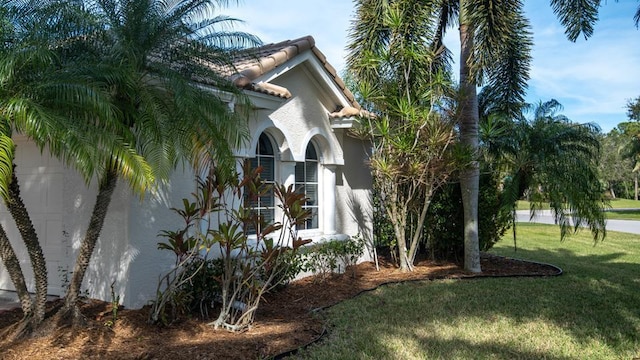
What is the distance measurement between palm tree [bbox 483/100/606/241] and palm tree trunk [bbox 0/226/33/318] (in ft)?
33.6

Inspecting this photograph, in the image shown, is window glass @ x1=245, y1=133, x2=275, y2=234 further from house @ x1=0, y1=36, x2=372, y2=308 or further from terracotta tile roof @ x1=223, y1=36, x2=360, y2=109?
terracotta tile roof @ x1=223, y1=36, x2=360, y2=109

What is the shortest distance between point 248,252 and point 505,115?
8.80 meters

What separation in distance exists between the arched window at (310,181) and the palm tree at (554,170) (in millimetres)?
4491

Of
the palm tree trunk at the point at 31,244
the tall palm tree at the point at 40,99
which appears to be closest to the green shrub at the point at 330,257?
the palm tree trunk at the point at 31,244

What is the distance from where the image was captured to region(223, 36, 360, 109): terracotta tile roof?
799cm

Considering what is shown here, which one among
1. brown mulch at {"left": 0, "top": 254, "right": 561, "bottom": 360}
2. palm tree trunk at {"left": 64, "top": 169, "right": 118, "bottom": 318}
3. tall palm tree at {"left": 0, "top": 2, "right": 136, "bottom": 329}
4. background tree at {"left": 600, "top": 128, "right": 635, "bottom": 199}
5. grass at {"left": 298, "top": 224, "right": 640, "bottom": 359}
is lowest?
grass at {"left": 298, "top": 224, "right": 640, "bottom": 359}

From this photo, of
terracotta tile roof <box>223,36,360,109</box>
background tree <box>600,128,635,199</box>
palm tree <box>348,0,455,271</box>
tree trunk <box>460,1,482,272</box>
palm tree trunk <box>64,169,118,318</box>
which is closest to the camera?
palm tree trunk <box>64,169,118,318</box>

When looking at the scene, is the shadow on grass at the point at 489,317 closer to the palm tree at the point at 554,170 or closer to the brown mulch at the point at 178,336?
the brown mulch at the point at 178,336

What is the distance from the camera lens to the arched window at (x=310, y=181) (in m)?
10.6

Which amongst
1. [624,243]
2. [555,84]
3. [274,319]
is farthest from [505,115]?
[555,84]

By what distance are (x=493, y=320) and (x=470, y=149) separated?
4469mm

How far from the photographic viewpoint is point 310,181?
427 inches

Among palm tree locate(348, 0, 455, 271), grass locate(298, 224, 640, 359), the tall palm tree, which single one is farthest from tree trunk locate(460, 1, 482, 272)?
the tall palm tree

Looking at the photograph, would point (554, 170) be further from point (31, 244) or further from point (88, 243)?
point (31, 244)
